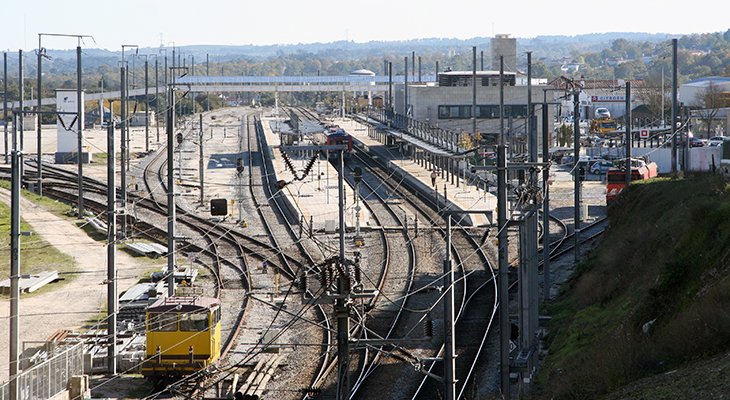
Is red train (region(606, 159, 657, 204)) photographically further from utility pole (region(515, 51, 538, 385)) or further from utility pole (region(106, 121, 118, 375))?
utility pole (region(106, 121, 118, 375))

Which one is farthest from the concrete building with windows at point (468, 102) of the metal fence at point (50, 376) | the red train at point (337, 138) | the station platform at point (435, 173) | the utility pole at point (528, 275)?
the metal fence at point (50, 376)

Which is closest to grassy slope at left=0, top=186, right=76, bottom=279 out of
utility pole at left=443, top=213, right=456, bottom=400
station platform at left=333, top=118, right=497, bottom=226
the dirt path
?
the dirt path

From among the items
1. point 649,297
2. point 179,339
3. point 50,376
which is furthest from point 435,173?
point 50,376

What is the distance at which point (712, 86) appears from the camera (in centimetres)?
6625

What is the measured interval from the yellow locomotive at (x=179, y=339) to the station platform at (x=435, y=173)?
8.81m

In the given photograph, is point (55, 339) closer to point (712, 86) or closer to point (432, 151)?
point (432, 151)

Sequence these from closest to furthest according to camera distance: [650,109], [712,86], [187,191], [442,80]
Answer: [187,191] → [712,86] → [442,80] → [650,109]

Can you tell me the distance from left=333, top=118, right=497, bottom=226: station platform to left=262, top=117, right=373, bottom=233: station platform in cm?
279

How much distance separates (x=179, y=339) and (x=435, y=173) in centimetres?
3002

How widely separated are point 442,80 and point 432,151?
29.3 metres

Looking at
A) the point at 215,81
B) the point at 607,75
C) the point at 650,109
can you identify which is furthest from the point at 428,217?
the point at 607,75

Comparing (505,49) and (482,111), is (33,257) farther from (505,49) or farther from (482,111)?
(505,49)

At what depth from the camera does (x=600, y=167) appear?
2080 inches

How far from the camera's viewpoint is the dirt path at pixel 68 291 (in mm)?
22891
